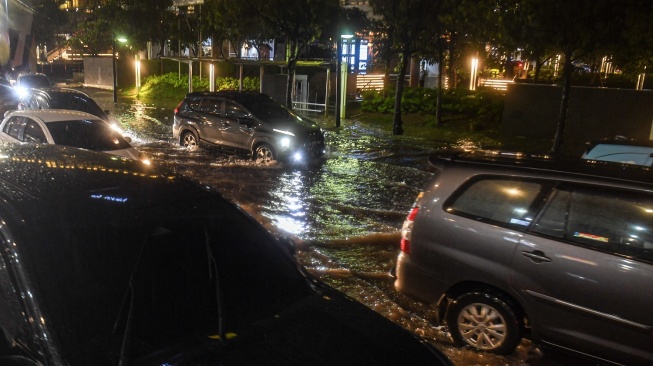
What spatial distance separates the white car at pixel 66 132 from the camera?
989 centimetres

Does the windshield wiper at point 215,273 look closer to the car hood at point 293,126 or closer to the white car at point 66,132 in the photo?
the white car at point 66,132

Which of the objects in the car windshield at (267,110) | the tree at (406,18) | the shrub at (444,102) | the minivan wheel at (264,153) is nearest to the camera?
the minivan wheel at (264,153)

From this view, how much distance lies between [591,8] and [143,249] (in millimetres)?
13148

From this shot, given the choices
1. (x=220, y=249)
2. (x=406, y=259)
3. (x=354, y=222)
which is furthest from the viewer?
(x=354, y=222)

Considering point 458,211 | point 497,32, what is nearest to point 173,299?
point 458,211

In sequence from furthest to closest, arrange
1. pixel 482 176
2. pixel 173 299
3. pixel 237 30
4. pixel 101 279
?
pixel 237 30 → pixel 482 176 → pixel 173 299 → pixel 101 279

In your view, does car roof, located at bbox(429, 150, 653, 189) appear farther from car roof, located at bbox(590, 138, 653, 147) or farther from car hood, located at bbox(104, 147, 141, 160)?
car hood, located at bbox(104, 147, 141, 160)

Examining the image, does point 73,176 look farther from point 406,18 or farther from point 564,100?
point 406,18

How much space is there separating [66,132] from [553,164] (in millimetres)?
8200

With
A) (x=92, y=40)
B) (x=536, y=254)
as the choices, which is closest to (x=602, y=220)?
(x=536, y=254)

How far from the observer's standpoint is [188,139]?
16609mm

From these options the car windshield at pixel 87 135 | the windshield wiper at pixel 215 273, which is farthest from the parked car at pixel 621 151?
the car windshield at pixel 87 135

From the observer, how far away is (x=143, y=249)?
113 inches

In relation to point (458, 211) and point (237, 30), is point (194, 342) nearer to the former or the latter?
point (458, 211)
